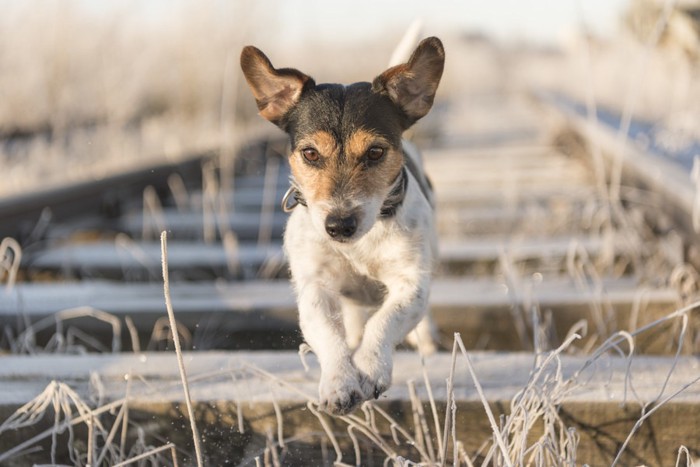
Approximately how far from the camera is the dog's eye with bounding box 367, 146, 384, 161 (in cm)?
244

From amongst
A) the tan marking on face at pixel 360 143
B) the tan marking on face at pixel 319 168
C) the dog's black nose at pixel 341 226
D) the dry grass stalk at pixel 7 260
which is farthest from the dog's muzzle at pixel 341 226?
the dry grass stalk at pixel 7 260

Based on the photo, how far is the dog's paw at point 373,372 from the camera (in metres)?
2.17

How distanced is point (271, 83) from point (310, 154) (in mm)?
222

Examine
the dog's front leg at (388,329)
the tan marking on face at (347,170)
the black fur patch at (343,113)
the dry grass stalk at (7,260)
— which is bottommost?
the dry grass stalk at (7,260)

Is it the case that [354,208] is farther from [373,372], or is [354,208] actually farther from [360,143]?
[373,372]

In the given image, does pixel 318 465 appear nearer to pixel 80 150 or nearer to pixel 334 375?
pixel 334 375

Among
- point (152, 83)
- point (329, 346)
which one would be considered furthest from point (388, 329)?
point (152, 83)

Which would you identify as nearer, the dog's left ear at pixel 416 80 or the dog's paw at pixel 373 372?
the dog's paw at pixel 373 372

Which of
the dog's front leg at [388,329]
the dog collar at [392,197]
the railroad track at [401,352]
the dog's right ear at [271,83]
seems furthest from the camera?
the dog collar at [392,197]

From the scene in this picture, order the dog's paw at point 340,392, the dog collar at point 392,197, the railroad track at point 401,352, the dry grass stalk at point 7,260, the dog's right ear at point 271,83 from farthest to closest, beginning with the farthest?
the dry grass stalk at point 7,260, the dog collar at point 392,197, the railroad track at point 401,352, the dog's right ear at point 271,83, the dog's paw at point 340,392

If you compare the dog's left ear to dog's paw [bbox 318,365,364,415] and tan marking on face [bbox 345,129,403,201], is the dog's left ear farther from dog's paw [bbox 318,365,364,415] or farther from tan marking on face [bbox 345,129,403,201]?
dog's paw [bbox 318,365,364,415]

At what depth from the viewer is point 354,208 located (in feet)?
7.67

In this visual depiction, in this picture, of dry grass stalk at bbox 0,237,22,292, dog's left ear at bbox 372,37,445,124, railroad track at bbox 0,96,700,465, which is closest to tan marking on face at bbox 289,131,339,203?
dog's left ear at bbox 372,37,445,124

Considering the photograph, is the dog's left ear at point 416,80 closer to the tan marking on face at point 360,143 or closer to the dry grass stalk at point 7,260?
the tan marking on face at point 360,143
